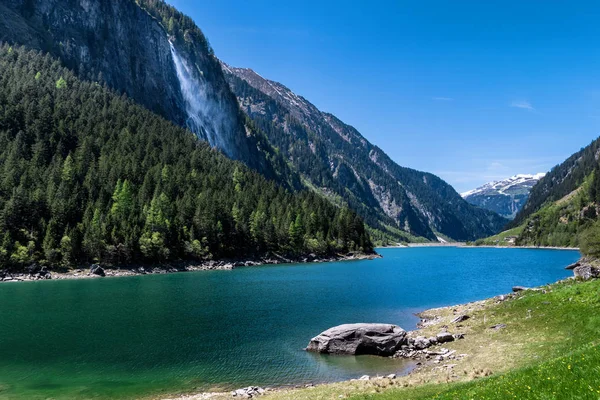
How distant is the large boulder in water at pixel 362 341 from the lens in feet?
132

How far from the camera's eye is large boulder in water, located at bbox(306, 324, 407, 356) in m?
40.3

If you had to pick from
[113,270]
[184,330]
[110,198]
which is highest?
[110,198]

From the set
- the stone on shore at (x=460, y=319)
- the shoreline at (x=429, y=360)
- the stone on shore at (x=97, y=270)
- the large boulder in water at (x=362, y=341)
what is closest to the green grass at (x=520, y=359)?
the shoreline at (x=429, y=360)

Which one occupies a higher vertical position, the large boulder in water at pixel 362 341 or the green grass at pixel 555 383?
the green grass at pixel 555 383

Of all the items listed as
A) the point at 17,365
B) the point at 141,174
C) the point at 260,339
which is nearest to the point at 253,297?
the point at 260,339

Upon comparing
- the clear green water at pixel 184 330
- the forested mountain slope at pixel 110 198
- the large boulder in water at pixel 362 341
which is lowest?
the clear green water at pixel 184 330

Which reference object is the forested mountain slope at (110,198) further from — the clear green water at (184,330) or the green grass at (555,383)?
the green grass at (555,383)

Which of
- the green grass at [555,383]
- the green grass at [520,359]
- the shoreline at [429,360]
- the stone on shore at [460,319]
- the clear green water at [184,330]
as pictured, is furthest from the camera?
the stone on shore at [460,319]

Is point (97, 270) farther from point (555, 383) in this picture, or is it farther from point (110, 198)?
point (555, 383)

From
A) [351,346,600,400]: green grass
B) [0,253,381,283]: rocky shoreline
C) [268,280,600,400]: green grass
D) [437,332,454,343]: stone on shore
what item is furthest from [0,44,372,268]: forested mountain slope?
[351,346,600,400]: green grass

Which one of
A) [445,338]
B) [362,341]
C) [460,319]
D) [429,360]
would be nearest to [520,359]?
[429,360]

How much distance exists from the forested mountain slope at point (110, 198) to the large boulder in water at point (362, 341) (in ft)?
336

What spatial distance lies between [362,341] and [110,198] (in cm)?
13122

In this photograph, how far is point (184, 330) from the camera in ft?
166
